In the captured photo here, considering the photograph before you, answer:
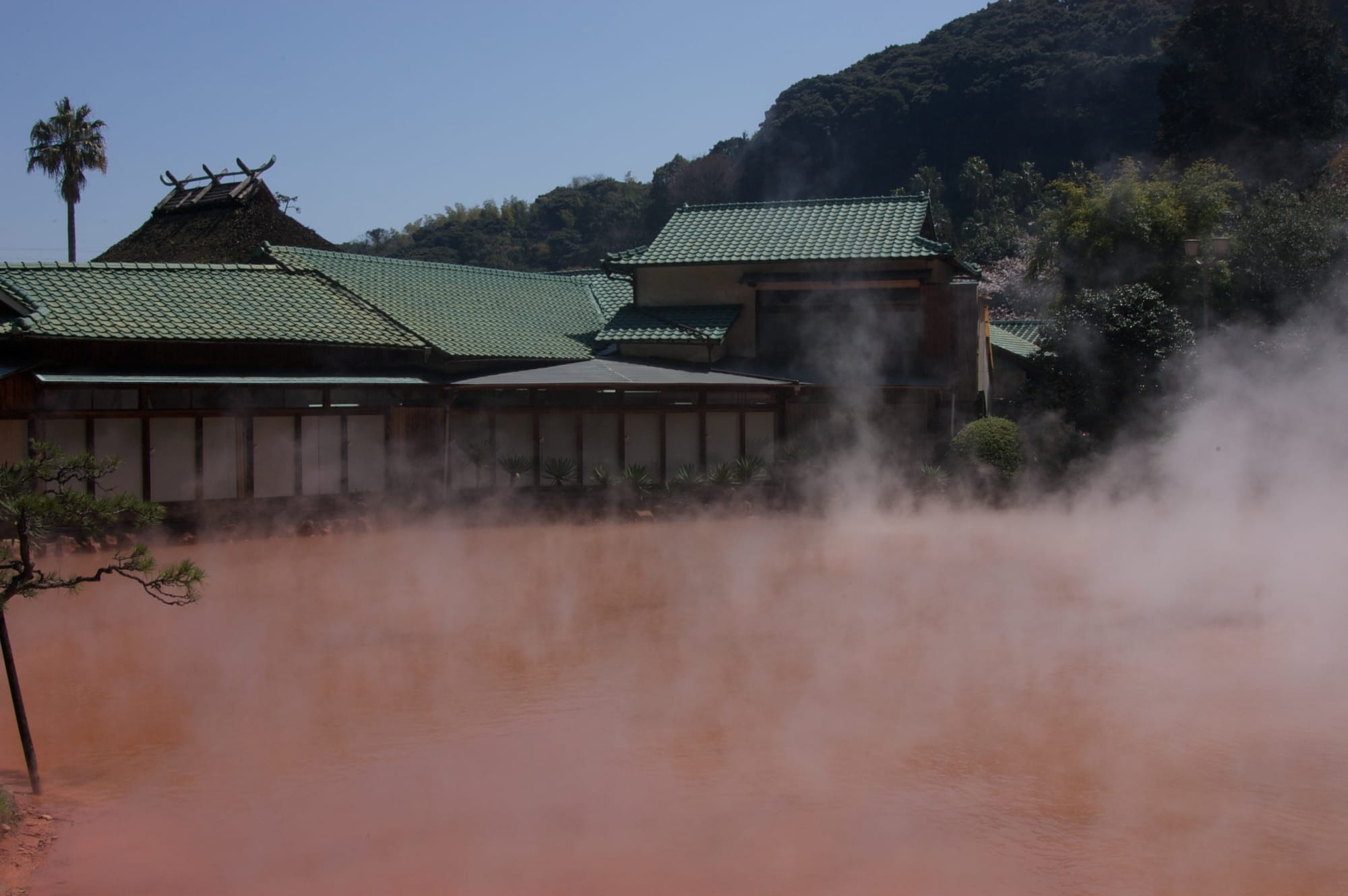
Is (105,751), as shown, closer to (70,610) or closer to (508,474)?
(70,610)

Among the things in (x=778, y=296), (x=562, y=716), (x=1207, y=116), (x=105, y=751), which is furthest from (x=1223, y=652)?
(x=1207, y=116)

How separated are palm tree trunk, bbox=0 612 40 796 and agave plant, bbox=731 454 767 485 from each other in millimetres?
13512

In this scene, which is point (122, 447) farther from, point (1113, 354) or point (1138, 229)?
point (1138, 229)

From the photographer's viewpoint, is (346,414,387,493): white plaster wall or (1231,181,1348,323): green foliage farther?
(1231,181,1348,323): green foliage

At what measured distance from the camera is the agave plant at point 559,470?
19094 millimetres

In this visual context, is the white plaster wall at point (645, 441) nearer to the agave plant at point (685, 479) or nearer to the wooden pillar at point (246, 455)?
the agave plant at point (685, 479)

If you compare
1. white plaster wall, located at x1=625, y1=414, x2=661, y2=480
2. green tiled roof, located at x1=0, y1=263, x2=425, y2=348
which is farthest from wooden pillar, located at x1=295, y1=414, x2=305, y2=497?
white plaster wall, located at x1=625, y1=414, x2=661, y2=480

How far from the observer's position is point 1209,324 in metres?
23.4

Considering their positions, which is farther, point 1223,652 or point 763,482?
point 763,482

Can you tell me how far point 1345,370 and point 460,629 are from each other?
35.7ft

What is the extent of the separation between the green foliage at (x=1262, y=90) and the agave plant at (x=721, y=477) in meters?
29.3

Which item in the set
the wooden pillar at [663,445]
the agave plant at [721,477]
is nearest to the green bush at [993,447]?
the agave plant at [721,477]

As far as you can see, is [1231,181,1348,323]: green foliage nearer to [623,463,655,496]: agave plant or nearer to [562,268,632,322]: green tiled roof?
[562,268,632,322]: green tiled roof

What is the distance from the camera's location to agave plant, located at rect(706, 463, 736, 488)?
19.5m
